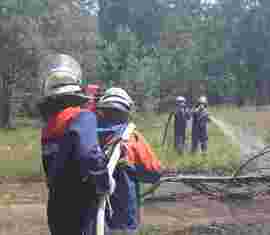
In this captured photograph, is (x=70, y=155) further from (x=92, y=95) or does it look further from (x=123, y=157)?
(x=92, y=95)

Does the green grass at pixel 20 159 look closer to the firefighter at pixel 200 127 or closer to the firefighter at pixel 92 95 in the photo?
the firefighter at pixel 200 127

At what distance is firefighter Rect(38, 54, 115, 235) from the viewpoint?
301 centimetres

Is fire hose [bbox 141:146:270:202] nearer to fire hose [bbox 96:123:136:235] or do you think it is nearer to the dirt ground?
the dirt ground

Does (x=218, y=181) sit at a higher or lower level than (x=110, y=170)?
lower

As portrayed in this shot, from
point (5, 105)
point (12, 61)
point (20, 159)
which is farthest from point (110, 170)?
point (5, 105)

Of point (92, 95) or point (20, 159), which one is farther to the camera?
point (20, 159)

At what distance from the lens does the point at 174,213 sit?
8477 mm

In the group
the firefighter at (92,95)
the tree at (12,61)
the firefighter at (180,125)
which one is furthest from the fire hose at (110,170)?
the tree at (12,61)

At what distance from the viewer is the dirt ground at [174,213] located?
7.80 meters

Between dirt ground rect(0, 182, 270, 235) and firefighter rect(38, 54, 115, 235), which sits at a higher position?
firefighter rect(38, 54, 115, 235)

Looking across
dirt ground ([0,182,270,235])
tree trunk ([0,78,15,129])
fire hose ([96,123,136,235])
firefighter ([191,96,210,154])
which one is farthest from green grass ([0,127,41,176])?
tree trunk ([0,78,15,129])

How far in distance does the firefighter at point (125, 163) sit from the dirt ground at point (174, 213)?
3767 mm

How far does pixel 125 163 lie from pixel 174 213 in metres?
5.06

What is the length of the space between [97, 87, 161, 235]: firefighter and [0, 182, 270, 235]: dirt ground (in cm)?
377
